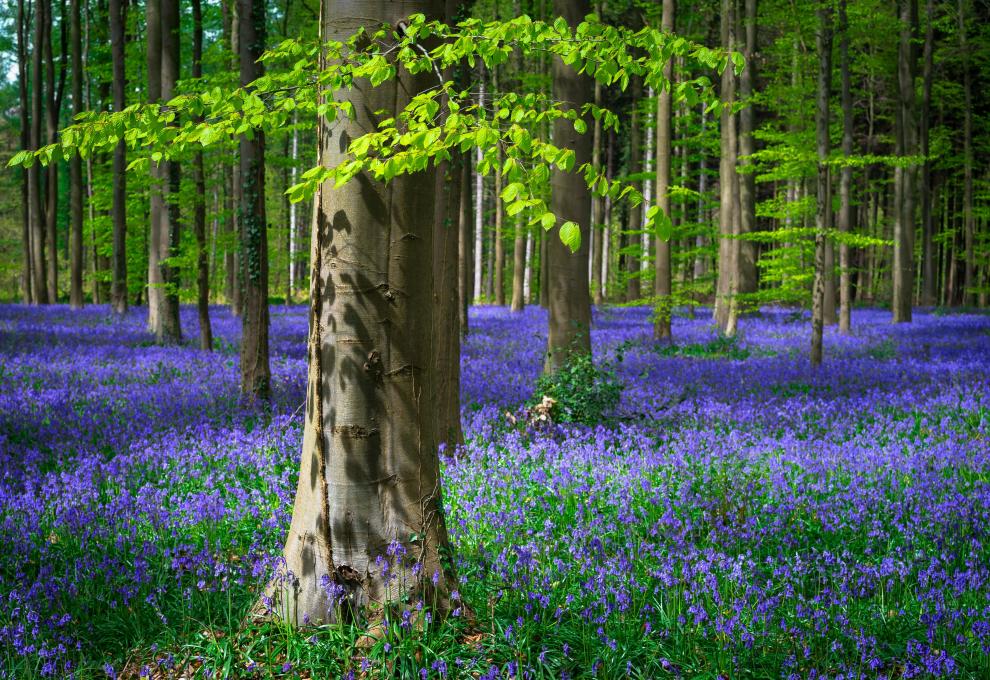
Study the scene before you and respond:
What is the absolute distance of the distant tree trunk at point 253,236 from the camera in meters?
8.36

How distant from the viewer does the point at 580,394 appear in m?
8.07

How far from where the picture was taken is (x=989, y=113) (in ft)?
116

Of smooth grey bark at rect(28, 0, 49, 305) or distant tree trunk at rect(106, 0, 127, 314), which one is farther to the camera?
smooth grey bark at rect(28, 0, 49, 305)

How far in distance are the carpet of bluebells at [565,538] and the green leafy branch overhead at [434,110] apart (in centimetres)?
205

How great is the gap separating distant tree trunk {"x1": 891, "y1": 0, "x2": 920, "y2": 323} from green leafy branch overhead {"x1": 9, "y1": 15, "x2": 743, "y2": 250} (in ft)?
72.4

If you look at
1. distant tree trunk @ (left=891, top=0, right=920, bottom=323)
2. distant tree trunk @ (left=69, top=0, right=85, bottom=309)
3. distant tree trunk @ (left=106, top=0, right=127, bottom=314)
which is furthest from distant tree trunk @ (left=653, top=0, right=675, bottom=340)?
distant tree trunk @ (left=69, top=0, right=85, bottom=309)

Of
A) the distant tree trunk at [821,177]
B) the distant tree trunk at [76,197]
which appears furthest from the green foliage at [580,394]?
the distant tree trunk at [76,197]

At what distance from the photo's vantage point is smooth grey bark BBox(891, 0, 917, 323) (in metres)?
22.1

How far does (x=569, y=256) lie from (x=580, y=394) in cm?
193

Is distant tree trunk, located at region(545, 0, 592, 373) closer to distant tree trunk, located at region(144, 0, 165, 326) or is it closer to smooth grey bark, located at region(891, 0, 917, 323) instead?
distant tree trunk, located at region(144, 0, 165, 326)

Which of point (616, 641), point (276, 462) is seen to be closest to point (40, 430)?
point (276, 462)

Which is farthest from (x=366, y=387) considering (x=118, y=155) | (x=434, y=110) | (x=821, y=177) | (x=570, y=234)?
(x=118, y=155)

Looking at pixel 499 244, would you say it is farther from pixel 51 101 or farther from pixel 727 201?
pixel 51 101

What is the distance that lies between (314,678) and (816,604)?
2593 millimetres
